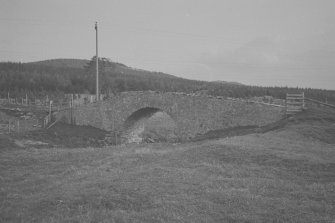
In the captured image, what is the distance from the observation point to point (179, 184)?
35.3ft

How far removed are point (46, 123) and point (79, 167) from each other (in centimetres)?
2522

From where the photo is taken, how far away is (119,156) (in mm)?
16984

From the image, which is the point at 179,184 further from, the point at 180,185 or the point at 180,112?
the point at 180,112

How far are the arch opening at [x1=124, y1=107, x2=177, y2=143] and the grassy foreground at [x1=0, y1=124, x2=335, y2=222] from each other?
713 inches

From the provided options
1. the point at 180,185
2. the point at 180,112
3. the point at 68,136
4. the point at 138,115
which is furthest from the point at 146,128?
the point at 180,185

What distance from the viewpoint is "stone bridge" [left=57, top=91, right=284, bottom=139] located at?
26688mm

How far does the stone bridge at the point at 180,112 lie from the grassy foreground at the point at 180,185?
8667 mm

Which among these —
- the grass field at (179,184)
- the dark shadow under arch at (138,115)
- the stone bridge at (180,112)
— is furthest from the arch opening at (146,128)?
the grass field at (179,184)

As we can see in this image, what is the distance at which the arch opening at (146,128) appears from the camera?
36.4 meters

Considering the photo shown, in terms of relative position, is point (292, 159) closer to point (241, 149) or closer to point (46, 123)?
point (241, 149)

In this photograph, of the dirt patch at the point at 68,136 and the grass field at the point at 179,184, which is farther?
the dirt patch at the point at 68,136

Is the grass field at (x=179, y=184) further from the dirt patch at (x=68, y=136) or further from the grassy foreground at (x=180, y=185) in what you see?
the dirt patch at (x=68, y=136)

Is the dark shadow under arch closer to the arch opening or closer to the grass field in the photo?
the arch opening

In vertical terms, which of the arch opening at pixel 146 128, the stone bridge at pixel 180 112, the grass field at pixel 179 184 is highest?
the stone bridge at pixel 180 112
